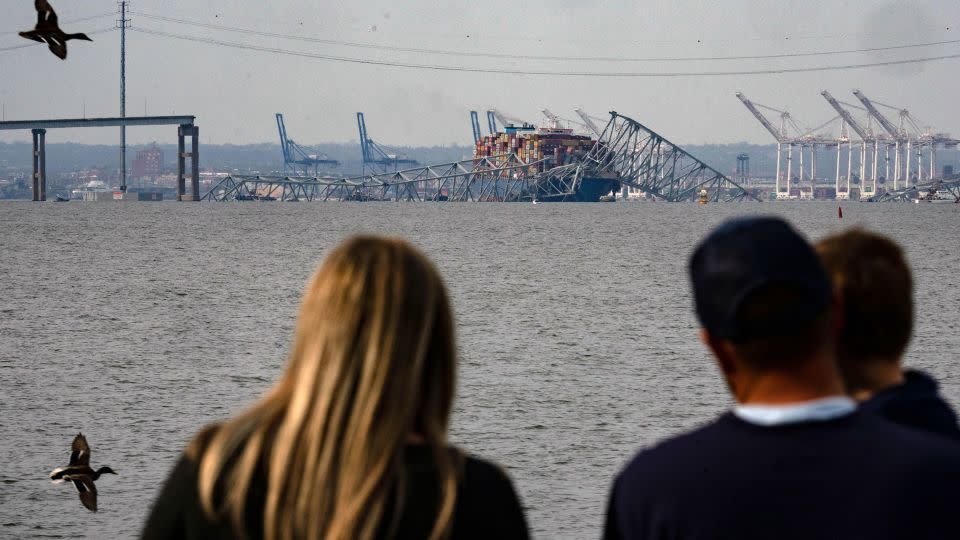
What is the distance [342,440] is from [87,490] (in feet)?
34.0

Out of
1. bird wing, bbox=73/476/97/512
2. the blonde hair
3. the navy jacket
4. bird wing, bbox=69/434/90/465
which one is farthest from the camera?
bird wing, bbox=73/476/97/512

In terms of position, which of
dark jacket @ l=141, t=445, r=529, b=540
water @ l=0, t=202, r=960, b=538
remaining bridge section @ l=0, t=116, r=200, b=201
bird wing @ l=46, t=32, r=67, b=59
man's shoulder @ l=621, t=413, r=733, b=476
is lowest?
water @ l=0, t=202, r=960, b=538

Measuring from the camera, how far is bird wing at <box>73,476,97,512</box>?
11381 mm

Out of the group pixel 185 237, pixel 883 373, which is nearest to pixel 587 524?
pixel 883 373

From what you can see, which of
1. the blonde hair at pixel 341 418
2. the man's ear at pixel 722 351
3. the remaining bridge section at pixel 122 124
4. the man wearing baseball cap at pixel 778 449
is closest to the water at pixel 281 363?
the man's ear at pixel 722 351

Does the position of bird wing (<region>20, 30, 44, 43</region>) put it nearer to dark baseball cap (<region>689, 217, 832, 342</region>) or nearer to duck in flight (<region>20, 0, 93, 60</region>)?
duck in flight (<region>20, 0, 93, 60</region>)

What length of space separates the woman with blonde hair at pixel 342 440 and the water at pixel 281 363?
36.6ft

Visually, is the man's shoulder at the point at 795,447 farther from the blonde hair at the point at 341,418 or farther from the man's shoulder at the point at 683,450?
the blonde hair at the point at 341,418

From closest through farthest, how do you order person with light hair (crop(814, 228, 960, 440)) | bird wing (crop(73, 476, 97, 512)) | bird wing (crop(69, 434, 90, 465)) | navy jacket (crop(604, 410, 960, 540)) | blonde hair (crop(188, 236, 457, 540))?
1. blonde hair (crop(188, 236, 457, 540))
2. navy jacket (crop(604, 410, 960, 540))
3. person with light hair (crop(814, 228, 960, 440))
4. bird wing (crop(69, 434, 90, 465))
5. bird wing (crop(73, 476, 97, 512))

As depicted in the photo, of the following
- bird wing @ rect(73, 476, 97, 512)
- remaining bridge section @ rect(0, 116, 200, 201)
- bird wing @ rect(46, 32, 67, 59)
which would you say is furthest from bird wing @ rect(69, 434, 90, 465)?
remaining bridge section @ rect(0, 116, 200, 201)

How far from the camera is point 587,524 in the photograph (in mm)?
13758

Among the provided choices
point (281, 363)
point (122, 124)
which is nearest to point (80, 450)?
point (281, 363)

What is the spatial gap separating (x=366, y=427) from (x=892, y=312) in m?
1.33

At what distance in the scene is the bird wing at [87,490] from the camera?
→ 11.4 m
